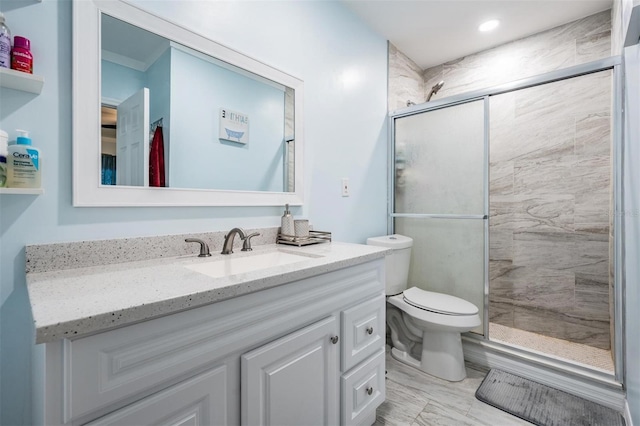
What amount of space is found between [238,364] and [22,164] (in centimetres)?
85

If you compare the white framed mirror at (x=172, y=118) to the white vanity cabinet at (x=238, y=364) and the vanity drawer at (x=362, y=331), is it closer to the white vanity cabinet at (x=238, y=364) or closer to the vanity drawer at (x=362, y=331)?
the white vanity cabinet at (x=238, y=364)

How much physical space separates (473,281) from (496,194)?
0.94 metres

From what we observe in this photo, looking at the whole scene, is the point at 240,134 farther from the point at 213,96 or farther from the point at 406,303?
the point at 406,303

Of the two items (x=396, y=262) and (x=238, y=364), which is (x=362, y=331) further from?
(x=396, y=262)

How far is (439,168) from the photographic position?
222cm

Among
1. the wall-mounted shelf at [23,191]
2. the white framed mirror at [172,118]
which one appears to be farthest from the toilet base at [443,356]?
the wall-mounted shelf at [23,191]

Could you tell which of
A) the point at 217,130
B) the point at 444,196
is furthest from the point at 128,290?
the point at 444,196

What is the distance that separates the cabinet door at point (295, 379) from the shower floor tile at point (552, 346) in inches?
59.1

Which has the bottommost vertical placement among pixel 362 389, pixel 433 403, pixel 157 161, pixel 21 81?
pixel 433 403

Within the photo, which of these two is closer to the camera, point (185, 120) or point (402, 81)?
point (185, 120)

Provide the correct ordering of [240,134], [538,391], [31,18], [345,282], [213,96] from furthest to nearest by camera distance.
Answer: [538,391]
[240,134]
[213,96]
[345,282]
[31,18]

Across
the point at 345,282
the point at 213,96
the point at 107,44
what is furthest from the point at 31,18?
the point at 345,282

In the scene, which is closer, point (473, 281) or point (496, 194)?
point (473, 281)

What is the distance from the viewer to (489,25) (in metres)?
2.26
